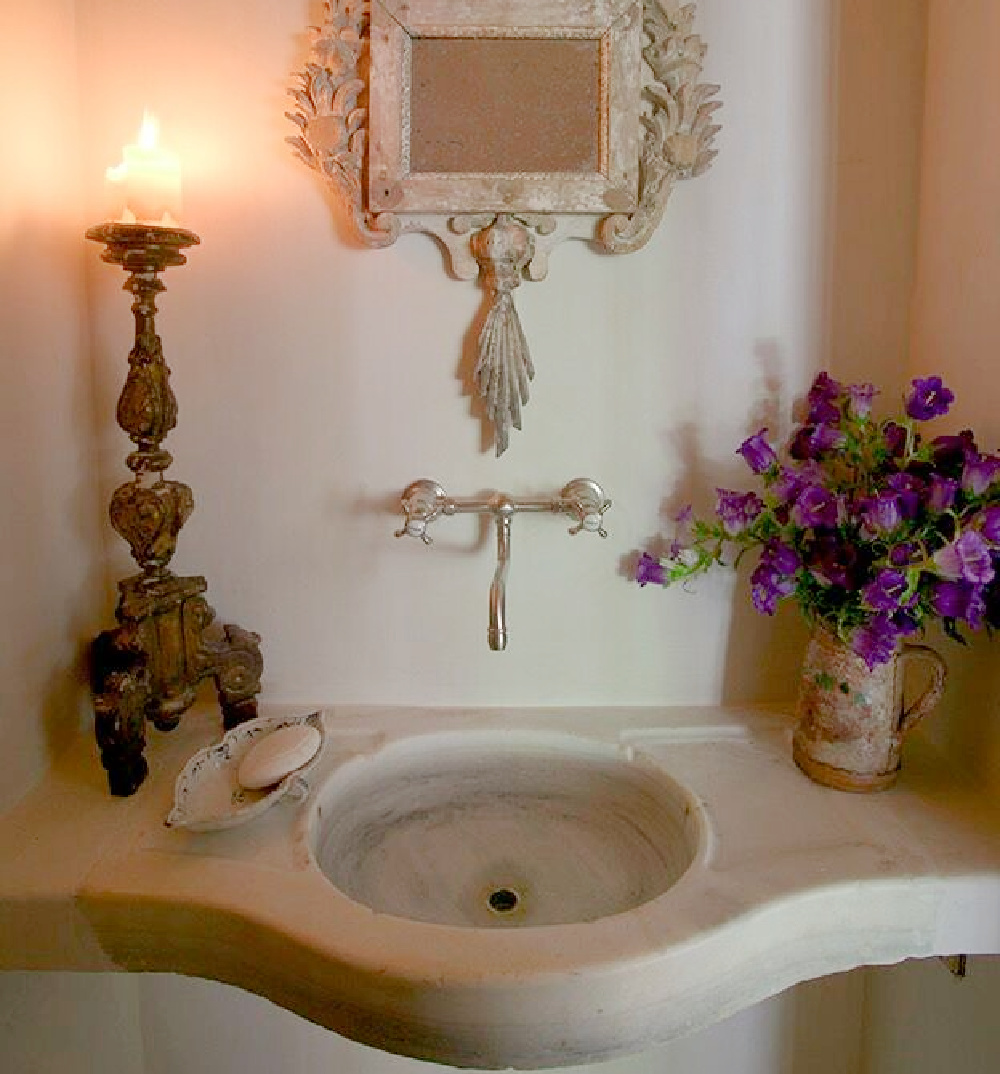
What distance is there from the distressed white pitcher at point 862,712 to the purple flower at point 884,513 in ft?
0.50

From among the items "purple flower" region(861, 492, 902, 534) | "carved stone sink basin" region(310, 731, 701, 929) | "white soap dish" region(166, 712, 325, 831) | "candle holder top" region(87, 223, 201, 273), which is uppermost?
"candle holder top" region(87, 223, 201, 273)

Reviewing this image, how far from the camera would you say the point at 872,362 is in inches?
45.5

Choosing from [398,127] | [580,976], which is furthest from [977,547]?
[398,127]

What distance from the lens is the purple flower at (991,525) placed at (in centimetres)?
83

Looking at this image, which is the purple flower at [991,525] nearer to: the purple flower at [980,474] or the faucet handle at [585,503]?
the purple flower at [980,474]

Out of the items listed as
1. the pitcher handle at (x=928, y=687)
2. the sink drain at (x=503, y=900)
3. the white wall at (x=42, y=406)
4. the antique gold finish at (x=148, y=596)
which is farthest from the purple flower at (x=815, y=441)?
the white wall at (x=42, y=406)

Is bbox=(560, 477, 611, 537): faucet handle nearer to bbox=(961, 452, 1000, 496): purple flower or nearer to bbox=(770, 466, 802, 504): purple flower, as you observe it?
bbox=(770, 466, 802, 504): purple flower

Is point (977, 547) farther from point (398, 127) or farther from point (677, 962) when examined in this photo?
point (398, 127)

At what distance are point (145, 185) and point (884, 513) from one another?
2.66 ft

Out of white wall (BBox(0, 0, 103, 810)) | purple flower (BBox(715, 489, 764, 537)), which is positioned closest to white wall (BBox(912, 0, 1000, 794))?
purple flower (BBox(715, 489, 764, 537))

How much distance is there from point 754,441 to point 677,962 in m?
0.56

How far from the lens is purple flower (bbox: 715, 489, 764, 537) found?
41.5 inches

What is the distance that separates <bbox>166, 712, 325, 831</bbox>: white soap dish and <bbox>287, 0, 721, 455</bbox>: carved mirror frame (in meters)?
0.59

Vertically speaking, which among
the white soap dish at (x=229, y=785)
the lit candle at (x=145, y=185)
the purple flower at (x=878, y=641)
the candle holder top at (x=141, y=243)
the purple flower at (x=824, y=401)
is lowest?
the white soap dish at (x=229, y=785)
